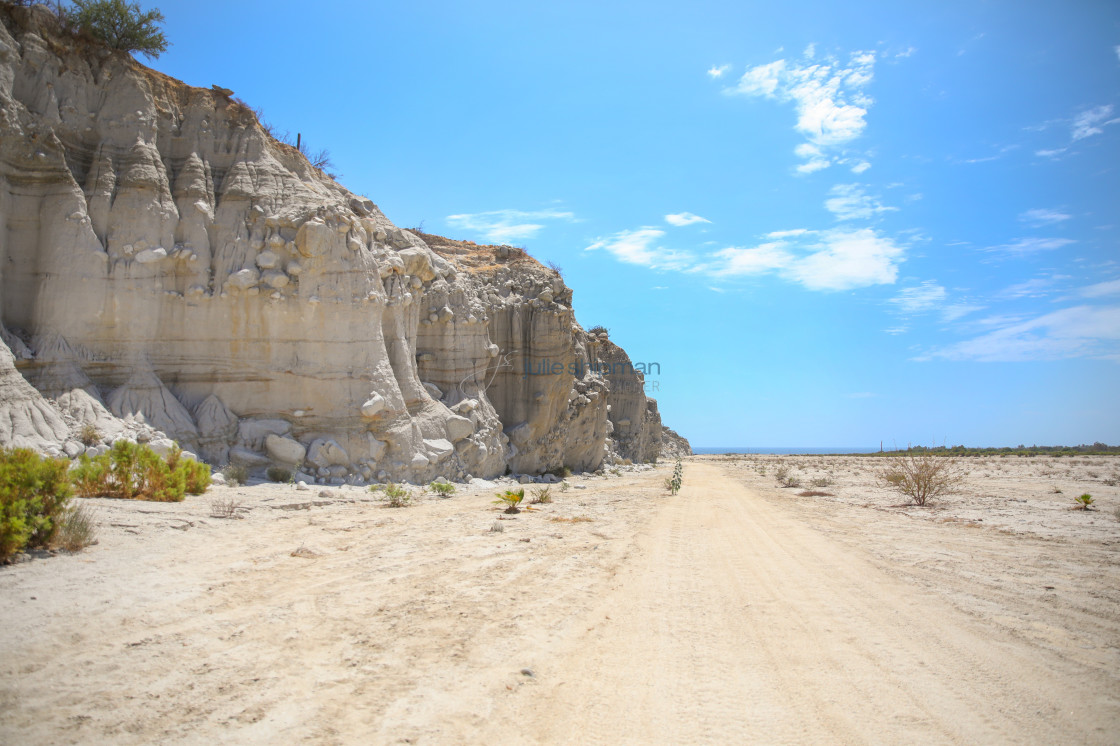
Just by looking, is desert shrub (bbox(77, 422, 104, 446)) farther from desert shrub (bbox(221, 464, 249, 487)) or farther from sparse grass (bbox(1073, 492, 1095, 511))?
sparse grass (bbox(1073, 492, 1095, 511))

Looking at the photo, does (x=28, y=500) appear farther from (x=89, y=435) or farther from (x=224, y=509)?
(x=89, y=435)

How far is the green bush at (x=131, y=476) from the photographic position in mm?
9305

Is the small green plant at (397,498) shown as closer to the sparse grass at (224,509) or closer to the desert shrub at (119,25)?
the sparse grass at (224,509)

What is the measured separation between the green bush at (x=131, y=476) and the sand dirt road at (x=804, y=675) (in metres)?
8.23

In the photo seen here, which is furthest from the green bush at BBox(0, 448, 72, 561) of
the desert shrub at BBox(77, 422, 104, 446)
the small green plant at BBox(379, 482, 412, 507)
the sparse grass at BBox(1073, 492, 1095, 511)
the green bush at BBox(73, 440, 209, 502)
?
the sparse grass at BBox(1073, 492, 1095, 511)

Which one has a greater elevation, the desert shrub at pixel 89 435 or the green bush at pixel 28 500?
the desert shrub at pixel 89 435

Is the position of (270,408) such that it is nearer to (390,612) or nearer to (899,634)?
(390,612)

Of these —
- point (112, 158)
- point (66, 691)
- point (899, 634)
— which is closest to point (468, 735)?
point (66, 691)

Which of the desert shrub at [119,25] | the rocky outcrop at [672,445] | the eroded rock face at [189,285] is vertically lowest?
the rocky outcrop at [672,445]

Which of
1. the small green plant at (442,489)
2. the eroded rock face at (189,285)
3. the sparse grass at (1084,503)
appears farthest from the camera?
the small green plant at (442,489)

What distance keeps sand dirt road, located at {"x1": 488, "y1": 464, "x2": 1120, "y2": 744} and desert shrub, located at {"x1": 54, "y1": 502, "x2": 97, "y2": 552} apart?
5602mm

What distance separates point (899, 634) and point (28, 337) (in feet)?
58.3

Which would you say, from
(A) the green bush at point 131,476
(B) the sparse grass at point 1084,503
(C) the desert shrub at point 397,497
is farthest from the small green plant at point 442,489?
(B) the sparse grass at point 1084,503

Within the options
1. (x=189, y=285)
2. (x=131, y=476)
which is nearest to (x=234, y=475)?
(x=131, y=476)
